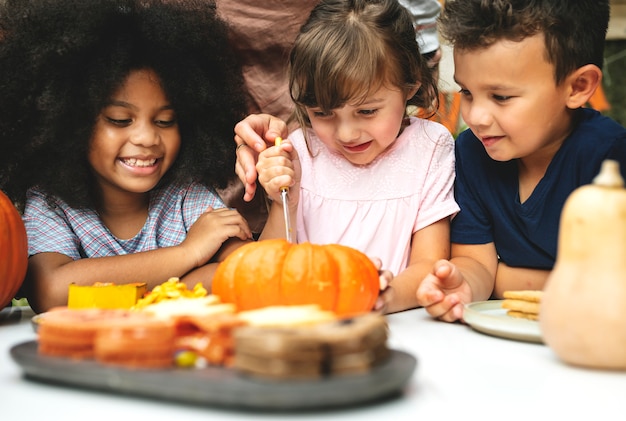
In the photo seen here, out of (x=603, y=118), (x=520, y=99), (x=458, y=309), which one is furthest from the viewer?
(x=603, y=118)

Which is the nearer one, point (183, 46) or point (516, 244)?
point (516, 244)

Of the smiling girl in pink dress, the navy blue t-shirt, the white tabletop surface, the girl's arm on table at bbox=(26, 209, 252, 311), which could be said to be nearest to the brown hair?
the smiling girl in pink dress

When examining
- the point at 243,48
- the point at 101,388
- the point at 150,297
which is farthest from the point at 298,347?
the point at 243,48

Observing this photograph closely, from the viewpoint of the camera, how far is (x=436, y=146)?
178 centimetres

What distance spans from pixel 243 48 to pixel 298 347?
1450 millimetres

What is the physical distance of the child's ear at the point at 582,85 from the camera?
4.92 feet

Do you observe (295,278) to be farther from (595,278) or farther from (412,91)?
(412,91)

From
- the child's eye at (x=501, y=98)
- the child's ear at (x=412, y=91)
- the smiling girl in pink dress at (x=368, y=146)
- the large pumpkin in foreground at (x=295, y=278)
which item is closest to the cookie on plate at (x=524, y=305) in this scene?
the large pumpkin in foreground at (x=295, y=278)

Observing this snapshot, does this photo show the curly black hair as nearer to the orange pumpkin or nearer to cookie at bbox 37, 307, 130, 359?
the orange pumpkin

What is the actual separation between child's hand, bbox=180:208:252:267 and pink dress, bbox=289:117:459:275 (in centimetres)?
21

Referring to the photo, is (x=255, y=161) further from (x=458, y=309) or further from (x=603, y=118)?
(x=603, y=118)

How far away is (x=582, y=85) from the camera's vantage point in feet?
4.96

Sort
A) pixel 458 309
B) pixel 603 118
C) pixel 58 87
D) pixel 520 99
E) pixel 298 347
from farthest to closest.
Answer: pixel 58 87 → pixel 603 118 → pixel 520 99 → pixel 458 309 → pixel 298 347

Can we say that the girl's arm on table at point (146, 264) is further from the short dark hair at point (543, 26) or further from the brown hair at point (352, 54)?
the short dark hair at point (543, 26)
